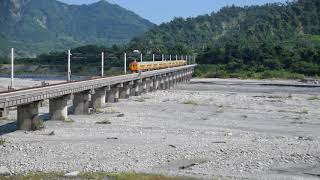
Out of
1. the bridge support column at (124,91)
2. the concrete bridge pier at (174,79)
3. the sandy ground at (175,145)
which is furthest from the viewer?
the concrete bridge pier at (174,79)

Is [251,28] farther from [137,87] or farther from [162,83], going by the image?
[137,87]

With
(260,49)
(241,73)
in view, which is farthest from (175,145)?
(260,49)

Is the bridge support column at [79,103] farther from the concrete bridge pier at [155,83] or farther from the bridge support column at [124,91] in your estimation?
the concrete bridge pier at [155,83]

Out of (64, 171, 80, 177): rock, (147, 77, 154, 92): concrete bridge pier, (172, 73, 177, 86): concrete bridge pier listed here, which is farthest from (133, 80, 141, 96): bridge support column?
(64, 171, 80, 177): rock

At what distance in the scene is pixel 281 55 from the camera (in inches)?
4422

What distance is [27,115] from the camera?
2419 centimetres

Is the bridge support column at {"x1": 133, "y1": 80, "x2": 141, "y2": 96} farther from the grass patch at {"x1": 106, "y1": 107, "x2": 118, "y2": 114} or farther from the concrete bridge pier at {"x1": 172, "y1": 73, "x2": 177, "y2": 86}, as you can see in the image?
the concrete bridge pier at {"x1": 172, "y1": 73, "x2": 177, "y2": 86}

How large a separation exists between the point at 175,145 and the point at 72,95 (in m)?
10.2

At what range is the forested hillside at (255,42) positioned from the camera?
10688cm

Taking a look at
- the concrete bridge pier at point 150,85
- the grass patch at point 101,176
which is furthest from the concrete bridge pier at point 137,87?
the grass patch at point 101,176

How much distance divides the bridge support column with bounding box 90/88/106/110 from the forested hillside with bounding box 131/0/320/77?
66611 millimetres

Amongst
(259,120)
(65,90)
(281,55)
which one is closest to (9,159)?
(65,90)

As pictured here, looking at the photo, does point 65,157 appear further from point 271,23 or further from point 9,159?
point 271,23

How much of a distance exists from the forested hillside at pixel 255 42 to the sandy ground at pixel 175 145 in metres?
72.5
